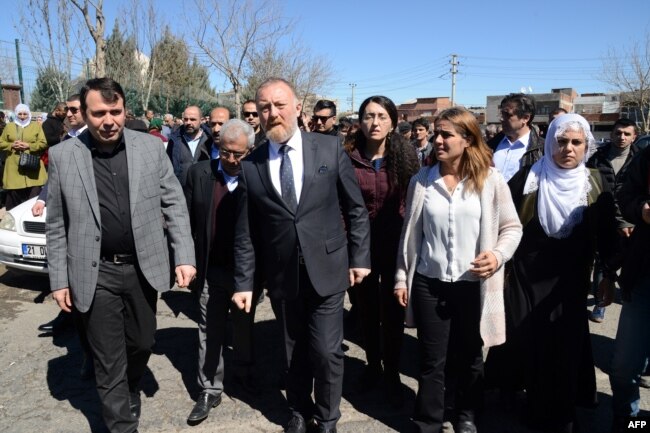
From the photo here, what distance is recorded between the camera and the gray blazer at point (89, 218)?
281cm

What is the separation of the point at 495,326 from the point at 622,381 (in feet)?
2.68

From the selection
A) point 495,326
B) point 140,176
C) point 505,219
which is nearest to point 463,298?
point 495,326

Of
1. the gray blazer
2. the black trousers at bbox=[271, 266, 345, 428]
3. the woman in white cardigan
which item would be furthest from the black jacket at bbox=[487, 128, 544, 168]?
the gray blazer

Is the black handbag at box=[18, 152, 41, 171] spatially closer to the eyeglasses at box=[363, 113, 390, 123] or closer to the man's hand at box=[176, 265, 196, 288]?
the man's hand at box=[176, 265, 196, 288]

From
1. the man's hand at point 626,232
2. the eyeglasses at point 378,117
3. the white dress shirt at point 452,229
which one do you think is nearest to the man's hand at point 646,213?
the man's hand at point 626,232

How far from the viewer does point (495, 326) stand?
112 inches

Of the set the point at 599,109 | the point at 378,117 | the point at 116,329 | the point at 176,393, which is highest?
the point at 599,109

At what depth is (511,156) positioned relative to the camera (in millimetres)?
4629

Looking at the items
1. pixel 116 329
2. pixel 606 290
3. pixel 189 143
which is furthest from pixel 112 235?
pixel 606 290

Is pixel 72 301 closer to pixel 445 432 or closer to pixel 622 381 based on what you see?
pixel 445 432

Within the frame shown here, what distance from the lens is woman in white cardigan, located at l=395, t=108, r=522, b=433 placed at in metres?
2.82

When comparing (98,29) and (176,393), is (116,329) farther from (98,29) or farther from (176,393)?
(98,29)

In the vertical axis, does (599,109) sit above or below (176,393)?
above

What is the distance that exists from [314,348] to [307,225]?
0.76 m
